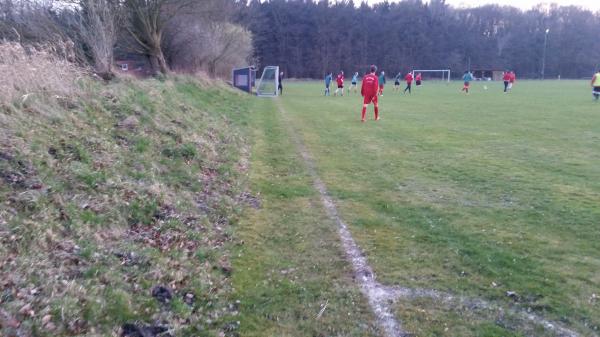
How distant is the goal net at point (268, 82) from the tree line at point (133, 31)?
3.59 meters

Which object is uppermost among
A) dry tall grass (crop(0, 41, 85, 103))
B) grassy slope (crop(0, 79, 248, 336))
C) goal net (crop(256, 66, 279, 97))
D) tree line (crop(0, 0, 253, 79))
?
tree line (crop(0, 0, 253, 79))

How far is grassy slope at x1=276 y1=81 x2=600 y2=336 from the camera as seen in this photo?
14.1ft

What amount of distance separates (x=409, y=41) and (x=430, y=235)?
3738 inches

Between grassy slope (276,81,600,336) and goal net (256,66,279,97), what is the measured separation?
874 inches

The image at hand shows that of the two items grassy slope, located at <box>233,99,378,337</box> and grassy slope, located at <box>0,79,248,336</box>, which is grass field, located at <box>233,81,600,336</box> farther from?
grassy slope, located at <box>0,79,248,336</box>

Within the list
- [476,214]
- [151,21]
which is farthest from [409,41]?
[476,214]

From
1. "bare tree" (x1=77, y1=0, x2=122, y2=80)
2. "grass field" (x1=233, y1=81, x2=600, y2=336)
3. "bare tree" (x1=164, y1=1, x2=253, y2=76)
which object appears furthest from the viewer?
"bare tree" (x1=164, y1=1, x2=253, y2=76)

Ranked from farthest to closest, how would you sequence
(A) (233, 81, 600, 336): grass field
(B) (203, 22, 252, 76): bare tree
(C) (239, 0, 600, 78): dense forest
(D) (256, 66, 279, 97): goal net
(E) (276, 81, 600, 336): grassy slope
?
(C) (239, 0, 600, 78): dense forest
(D) (256, 66, 279, 97): goal net
(B) (203, 22, 252, 76): bare tree
(E) (276, 81, 600, 336): grassy slope
(A) (233, 81, 600, 336): grass field

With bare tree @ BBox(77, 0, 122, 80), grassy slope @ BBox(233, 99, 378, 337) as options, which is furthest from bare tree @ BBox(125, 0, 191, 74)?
grassy slope @ BBox(233, 99, 378, 337)

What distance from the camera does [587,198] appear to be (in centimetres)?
715

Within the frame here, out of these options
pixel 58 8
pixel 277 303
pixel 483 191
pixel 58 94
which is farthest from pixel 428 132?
pixel 58 8

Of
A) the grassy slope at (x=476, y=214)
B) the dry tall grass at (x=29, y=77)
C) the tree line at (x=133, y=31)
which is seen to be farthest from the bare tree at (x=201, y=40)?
the grassy slope at (x=476, y=214)

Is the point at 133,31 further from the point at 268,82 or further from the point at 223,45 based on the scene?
the point at 268,82

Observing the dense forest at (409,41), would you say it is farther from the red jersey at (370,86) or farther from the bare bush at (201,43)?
the red jersey at (370,86)
